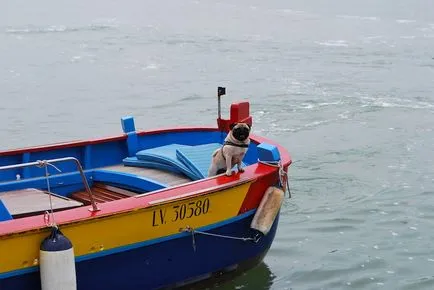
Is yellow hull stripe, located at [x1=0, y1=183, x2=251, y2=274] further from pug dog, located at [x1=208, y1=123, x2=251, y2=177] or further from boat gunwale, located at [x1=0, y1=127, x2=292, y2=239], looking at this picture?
pug dog, located at [x1=208, y1=123, x2=251, y2=177]

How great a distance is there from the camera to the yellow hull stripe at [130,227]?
5.88 meters

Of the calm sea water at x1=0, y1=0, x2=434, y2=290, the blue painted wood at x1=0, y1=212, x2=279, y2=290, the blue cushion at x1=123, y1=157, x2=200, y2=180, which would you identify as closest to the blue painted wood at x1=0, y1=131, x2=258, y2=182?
the blue cushion at x1=123, y1=157, x2=200, y2=180

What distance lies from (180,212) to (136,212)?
A: 0.51m

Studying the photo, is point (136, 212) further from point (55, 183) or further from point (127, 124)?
point (127, 124)

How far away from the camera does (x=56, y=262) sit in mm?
5836

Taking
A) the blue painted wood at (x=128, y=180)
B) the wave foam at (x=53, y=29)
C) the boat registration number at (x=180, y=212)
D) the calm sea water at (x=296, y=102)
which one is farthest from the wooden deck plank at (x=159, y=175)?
the wave foam at (x=53, y=29)

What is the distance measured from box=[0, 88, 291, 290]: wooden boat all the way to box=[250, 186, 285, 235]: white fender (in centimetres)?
2

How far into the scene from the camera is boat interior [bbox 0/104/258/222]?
25.8 ft

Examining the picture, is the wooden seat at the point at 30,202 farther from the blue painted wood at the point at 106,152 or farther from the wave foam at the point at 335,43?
the wave foam at the point at 335,43

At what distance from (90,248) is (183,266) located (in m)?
1.15

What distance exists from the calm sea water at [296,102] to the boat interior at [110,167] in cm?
136

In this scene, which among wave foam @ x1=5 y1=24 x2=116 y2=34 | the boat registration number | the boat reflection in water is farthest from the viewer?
wave foam @ x1=5 y1=24 x2=116 y2=34

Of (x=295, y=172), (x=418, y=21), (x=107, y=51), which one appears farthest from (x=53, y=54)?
(x=418, y=21)

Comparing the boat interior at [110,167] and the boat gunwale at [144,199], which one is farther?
the boat interior at [110,167]
